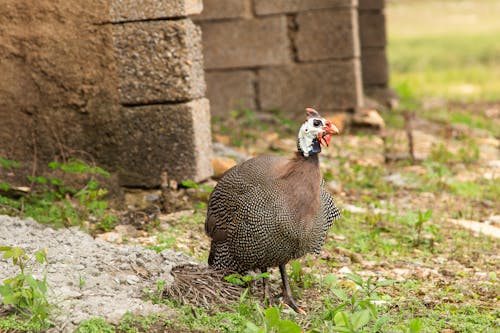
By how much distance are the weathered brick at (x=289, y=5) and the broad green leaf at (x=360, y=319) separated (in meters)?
6.45

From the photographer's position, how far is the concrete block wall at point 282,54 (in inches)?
389

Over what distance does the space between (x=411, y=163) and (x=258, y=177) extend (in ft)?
13.4

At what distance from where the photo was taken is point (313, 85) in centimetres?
1007

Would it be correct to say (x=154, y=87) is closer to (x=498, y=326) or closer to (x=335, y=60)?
(x=498, y=326)

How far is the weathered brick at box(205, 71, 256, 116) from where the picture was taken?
10180mm

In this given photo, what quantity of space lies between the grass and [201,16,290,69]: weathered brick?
4.29m

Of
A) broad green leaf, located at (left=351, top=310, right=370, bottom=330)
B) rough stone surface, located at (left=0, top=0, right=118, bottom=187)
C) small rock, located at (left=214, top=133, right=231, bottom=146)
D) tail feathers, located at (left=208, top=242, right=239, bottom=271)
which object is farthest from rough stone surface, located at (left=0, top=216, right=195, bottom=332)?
small rock, located at (left=214, top=133, right=231, bottom=146)

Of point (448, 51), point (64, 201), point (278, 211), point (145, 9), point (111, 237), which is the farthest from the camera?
point (448, 51)

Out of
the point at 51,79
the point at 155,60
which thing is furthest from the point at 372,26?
the point at 51,79

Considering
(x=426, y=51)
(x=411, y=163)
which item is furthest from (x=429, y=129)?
(x=426, y=51)

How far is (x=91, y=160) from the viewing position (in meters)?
6.52

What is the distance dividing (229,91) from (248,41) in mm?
643

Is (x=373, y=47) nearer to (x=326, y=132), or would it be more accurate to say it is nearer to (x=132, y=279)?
(x=326, y=132)

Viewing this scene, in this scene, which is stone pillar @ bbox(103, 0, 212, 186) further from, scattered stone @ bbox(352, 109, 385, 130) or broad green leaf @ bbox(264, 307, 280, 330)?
scattered stone @ bbox(352, 109, 385, 130)
